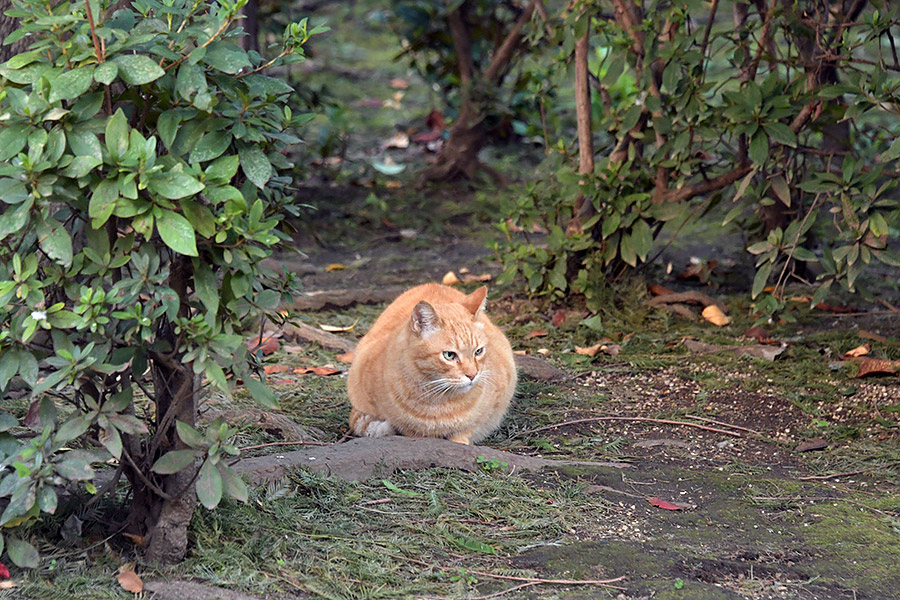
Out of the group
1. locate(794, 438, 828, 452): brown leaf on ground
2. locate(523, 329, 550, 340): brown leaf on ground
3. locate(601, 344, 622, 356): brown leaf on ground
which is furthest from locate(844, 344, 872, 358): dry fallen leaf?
locate(523, 329, 550, 340): brown leaf on ground

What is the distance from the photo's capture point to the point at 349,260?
679cm

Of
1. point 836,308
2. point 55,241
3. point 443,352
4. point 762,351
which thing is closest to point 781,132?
point 762,351

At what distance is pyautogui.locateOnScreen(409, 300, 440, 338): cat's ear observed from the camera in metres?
3.60

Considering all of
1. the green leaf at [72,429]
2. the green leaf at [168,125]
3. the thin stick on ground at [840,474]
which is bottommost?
the thin stick on ground at [840,474]

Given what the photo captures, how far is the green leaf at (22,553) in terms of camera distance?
2.35m

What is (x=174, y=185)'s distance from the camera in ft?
7.21

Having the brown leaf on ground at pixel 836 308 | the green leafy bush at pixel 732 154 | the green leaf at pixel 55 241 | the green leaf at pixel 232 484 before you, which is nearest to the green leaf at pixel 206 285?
the green leaf at pixel 55 241

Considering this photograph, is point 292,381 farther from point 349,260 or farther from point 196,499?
point 349,260

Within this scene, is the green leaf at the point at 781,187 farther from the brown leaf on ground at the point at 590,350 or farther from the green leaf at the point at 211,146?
the green leaf at the point at 211,146

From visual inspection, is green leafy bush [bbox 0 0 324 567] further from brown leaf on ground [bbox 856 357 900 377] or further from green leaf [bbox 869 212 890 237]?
brown leaf on ground [bbox 856 357 900 377]

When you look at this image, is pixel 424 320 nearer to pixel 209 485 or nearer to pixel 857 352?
Result: pixel 209 485

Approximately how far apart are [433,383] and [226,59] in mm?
1728

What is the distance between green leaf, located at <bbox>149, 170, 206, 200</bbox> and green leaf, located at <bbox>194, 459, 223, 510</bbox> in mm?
692

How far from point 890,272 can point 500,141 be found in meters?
4.39
